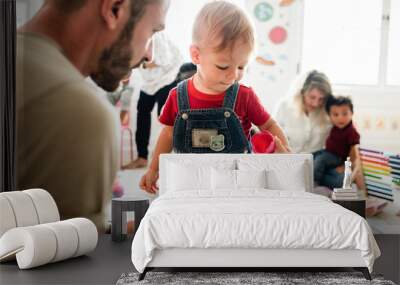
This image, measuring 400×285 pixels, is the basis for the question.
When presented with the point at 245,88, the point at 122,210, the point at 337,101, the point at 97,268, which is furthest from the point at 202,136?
the point at 97,268

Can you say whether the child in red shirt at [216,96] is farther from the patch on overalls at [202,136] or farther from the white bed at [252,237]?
the white bed at [252,237]

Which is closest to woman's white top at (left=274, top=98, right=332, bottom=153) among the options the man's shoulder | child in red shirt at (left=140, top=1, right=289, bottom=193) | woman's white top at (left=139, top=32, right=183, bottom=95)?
child in red shirt at (left=140, top=1, right=289, bottom=193)

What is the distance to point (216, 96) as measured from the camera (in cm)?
661

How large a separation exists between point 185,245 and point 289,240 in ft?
2.52

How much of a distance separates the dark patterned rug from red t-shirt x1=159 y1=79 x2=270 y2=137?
7.32 ft

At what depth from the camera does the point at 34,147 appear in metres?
6.62

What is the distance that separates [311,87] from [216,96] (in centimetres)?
106

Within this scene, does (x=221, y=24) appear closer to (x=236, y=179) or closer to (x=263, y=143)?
(x=263, y=143)

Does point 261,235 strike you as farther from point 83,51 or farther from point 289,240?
point 83,51

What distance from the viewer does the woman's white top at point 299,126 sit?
6.70 meters

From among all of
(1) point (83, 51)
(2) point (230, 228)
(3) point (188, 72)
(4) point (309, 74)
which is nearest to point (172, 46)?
(3) point (188, 72)

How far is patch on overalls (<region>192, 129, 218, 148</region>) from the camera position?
6.57 metres

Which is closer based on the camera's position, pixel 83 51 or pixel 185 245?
pixel 185 245

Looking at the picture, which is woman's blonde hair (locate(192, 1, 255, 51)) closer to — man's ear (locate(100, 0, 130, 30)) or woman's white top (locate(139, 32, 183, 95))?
woman's white top (locate(139, 32, 183, 95))
